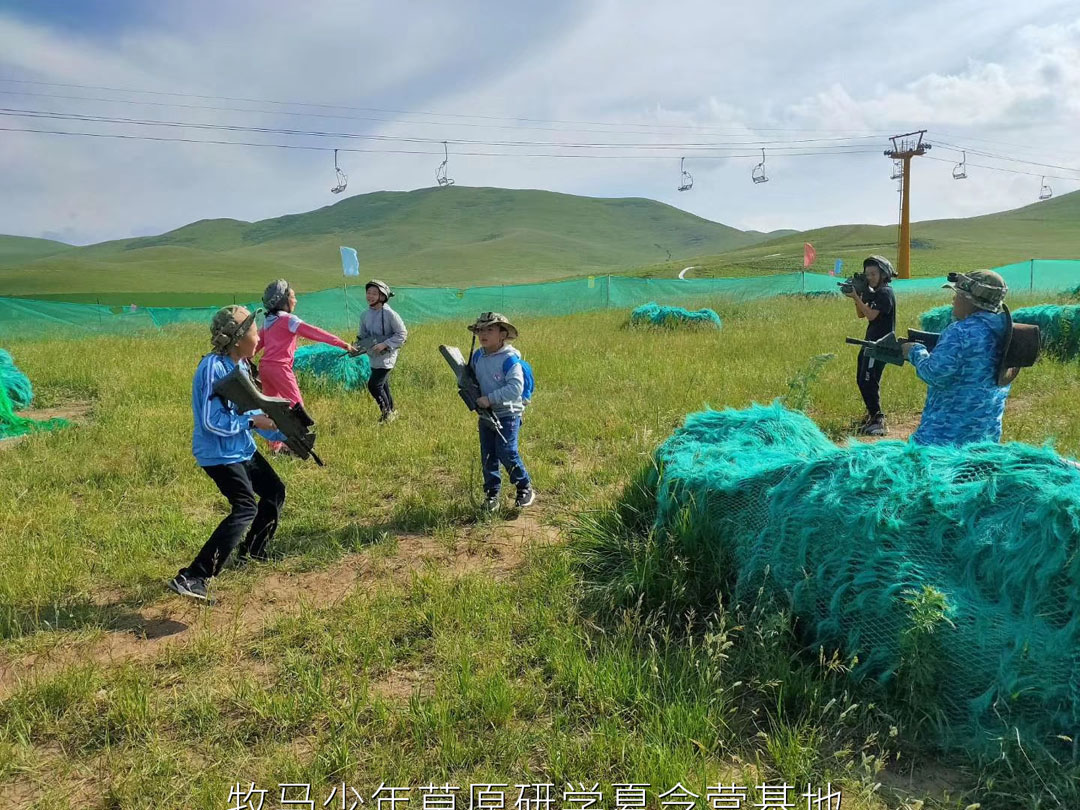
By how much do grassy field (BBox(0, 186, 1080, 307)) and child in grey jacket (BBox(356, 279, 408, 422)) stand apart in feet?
138

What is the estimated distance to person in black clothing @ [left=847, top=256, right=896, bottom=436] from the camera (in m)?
6.61

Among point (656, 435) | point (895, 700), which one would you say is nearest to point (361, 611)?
point (895, 700)

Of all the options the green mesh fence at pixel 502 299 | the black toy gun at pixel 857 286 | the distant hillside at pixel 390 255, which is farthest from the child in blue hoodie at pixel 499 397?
the distant hillside at pixel 390 255

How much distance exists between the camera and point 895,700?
8.41 ft

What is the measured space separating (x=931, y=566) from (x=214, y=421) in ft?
11.7

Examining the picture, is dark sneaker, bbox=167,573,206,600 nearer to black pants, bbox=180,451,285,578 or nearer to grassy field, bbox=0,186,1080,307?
black pants, bbox=180,451,285,578

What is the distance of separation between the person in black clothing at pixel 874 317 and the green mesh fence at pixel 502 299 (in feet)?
47.5

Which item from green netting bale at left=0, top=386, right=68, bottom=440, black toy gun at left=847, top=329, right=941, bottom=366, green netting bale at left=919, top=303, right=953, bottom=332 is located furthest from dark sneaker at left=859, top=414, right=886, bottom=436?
green netting bale at left=0, top=386, right=68, bottom=440

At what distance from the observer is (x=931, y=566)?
8.49 ft

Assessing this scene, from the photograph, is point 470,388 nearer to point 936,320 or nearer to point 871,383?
point 871,383

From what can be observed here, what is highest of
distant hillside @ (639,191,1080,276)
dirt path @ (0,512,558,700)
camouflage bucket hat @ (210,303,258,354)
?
distant hillside @ (639,191,1080,276)

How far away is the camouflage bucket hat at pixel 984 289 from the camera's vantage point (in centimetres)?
363

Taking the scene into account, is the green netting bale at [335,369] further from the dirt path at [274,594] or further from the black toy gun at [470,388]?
the dirt path at [274,594]

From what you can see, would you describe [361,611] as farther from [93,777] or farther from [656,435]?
[656,435]
